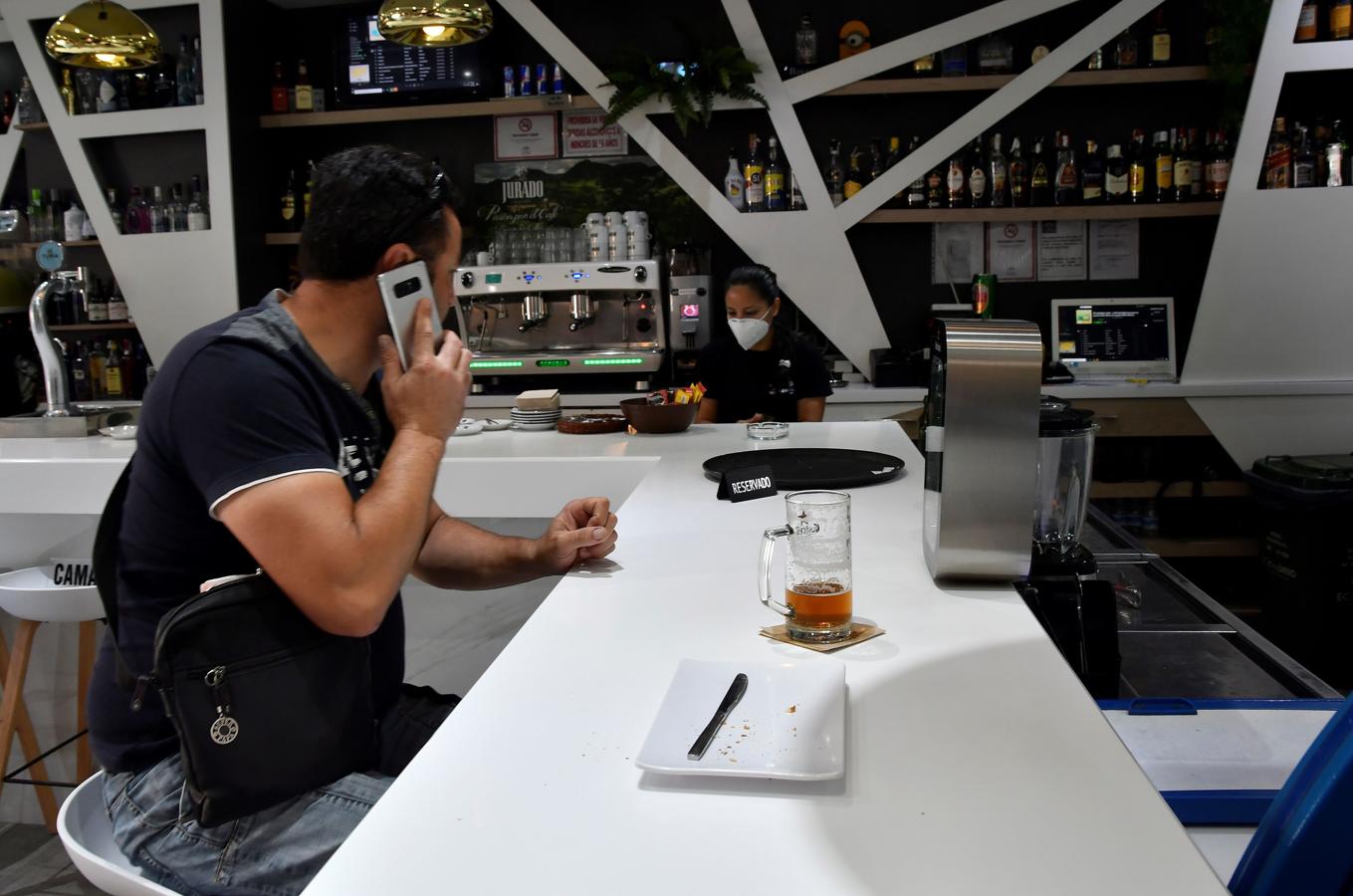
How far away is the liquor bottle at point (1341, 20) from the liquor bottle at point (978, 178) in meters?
1.46

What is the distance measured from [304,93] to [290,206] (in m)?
0.57

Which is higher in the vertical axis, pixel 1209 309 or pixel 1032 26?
pixel 1032 26

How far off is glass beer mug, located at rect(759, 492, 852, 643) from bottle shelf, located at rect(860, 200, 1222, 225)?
12.6ft

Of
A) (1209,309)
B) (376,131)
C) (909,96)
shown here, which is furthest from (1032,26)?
(376,131)

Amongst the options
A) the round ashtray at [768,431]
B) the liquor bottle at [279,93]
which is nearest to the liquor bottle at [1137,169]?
the round ashtray at [768,431]

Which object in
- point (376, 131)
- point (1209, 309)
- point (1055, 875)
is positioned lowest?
point (1055, 875)

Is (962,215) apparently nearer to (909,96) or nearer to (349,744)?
(909,96)

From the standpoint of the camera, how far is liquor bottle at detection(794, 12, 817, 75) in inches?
196

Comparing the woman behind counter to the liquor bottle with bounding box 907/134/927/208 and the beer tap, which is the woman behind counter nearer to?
the liquor bottle with bounding box 907/134/927/208

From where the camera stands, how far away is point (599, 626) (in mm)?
1370

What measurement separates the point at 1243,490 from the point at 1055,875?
15.0 ft

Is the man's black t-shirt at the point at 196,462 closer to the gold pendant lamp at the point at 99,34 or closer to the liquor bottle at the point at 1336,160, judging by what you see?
the gold pendant lamp at the point at 99,34

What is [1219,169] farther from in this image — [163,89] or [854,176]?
[163,89]

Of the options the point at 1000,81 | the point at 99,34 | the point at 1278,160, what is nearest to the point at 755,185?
the point at 1000,81
